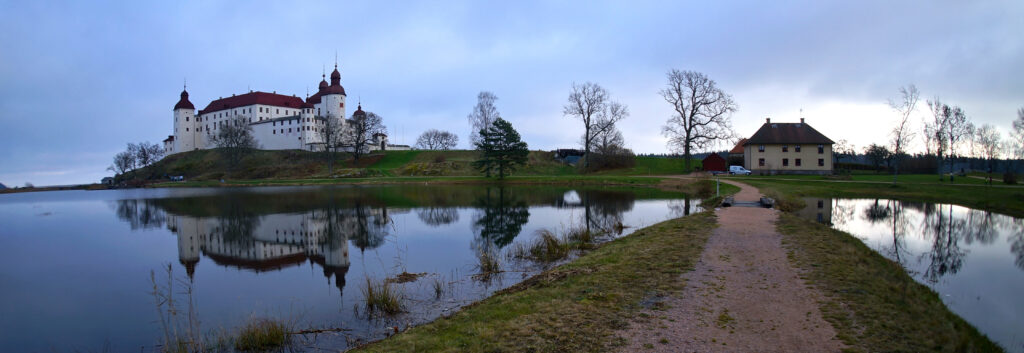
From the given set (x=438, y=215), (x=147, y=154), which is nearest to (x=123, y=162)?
(x=147, y=154)

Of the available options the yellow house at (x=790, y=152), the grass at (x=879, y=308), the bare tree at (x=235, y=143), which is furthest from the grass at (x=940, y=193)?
the bare tree at (x=235, y=143)

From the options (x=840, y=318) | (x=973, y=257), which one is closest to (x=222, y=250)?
(x=840, y=318)

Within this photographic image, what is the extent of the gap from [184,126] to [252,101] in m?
17.6

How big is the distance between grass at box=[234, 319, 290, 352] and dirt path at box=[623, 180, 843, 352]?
506cm

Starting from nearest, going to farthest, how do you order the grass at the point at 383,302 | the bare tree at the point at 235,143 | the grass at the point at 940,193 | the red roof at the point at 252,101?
the grass at the point at 383,302 < the grass at the point at 940,193 < the bare tree at the point at 235,143 < the red roof at the point at 252,101

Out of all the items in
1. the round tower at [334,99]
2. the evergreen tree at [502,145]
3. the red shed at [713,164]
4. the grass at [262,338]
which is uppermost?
the round tower at [334,99]

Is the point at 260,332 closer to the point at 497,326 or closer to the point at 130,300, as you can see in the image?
the point at 497,326

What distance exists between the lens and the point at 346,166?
77562 mm

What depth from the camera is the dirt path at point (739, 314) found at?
5352 mm

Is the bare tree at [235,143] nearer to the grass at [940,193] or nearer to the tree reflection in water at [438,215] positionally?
the tree reflection in water at [438,215]

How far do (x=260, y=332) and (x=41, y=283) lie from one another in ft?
28.8

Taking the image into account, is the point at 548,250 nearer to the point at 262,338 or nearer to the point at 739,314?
the point at 739,314

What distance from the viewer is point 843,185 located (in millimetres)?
34031

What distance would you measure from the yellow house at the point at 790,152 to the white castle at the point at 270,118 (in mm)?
63279
